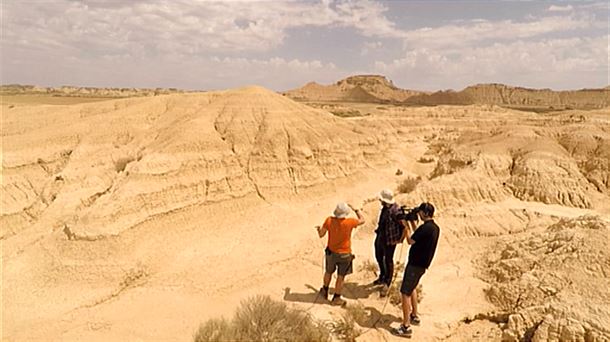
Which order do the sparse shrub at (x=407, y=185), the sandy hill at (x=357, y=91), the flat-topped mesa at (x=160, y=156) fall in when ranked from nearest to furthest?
1. the flat-topped mesa at (x=160, y=156)
2. the sparse shrub at (x=407, y=185)
3. the sandy hill at (x=357, y=91)

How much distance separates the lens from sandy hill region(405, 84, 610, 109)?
274 ft

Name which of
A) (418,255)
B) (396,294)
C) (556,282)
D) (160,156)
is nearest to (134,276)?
(160,156)

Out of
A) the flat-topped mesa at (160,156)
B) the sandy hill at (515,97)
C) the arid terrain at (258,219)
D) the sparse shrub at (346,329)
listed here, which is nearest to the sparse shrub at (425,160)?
the arid terrain at (258,219)

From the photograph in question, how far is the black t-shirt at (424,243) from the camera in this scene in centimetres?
550

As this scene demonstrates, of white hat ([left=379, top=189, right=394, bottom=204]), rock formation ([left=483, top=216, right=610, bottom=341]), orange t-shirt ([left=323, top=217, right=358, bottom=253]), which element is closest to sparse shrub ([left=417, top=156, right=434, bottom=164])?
rock formation ([left=483, top=216, right=610, bottom=341])

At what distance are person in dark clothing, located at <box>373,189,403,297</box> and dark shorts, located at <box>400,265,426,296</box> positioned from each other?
811 mm

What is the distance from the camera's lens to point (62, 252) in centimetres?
930

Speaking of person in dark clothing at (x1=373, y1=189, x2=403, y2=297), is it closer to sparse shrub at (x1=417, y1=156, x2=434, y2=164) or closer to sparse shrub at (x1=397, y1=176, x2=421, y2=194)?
sparse shrub at (x1=397, y1=176, x2=421, y2=194)

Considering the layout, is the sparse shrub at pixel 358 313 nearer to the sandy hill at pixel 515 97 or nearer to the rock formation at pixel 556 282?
the rock formation at pixel 556 282

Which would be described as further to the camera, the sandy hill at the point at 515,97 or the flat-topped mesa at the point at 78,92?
the sandy hill at the point at 515,97

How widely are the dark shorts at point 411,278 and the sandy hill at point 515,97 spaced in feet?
265

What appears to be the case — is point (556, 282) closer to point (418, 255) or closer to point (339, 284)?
point (418, 255)

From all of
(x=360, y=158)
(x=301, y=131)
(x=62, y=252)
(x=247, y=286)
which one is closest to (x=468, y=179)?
(x=360, y=158)

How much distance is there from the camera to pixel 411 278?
5738mm
